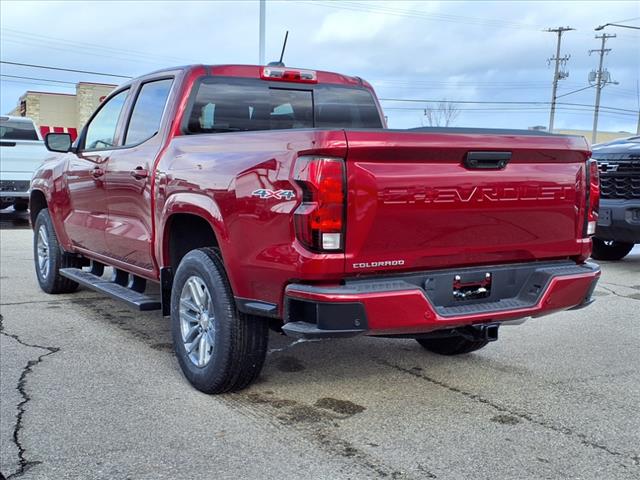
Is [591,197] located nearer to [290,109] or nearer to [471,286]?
[471,286]

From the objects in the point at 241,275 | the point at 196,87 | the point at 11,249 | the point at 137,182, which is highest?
the point at 196,87

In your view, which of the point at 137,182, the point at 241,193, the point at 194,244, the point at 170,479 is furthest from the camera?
the point at 137,182

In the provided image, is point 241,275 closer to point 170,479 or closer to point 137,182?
point 170,479

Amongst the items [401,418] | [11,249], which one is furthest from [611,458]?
[11,249]

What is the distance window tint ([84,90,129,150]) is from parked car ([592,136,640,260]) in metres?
5.70

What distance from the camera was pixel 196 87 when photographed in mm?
4961

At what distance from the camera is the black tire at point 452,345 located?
499cm

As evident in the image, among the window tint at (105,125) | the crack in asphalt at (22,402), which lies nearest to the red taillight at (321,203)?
the crack in asphalt at (22,402)

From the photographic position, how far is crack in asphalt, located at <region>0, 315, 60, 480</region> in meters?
3.27

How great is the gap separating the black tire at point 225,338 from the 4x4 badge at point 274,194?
2.11 feet

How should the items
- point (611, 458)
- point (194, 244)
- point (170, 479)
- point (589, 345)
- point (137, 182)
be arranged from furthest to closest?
point (589, 345) < point (137, 182) < point (194, 244) < point (611, 458) < point (170, 479)

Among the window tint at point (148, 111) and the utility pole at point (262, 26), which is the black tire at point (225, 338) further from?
the utility pole at point (262, 26)

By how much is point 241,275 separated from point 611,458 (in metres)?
2.03

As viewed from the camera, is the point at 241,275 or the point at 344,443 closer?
the point at 344,443
